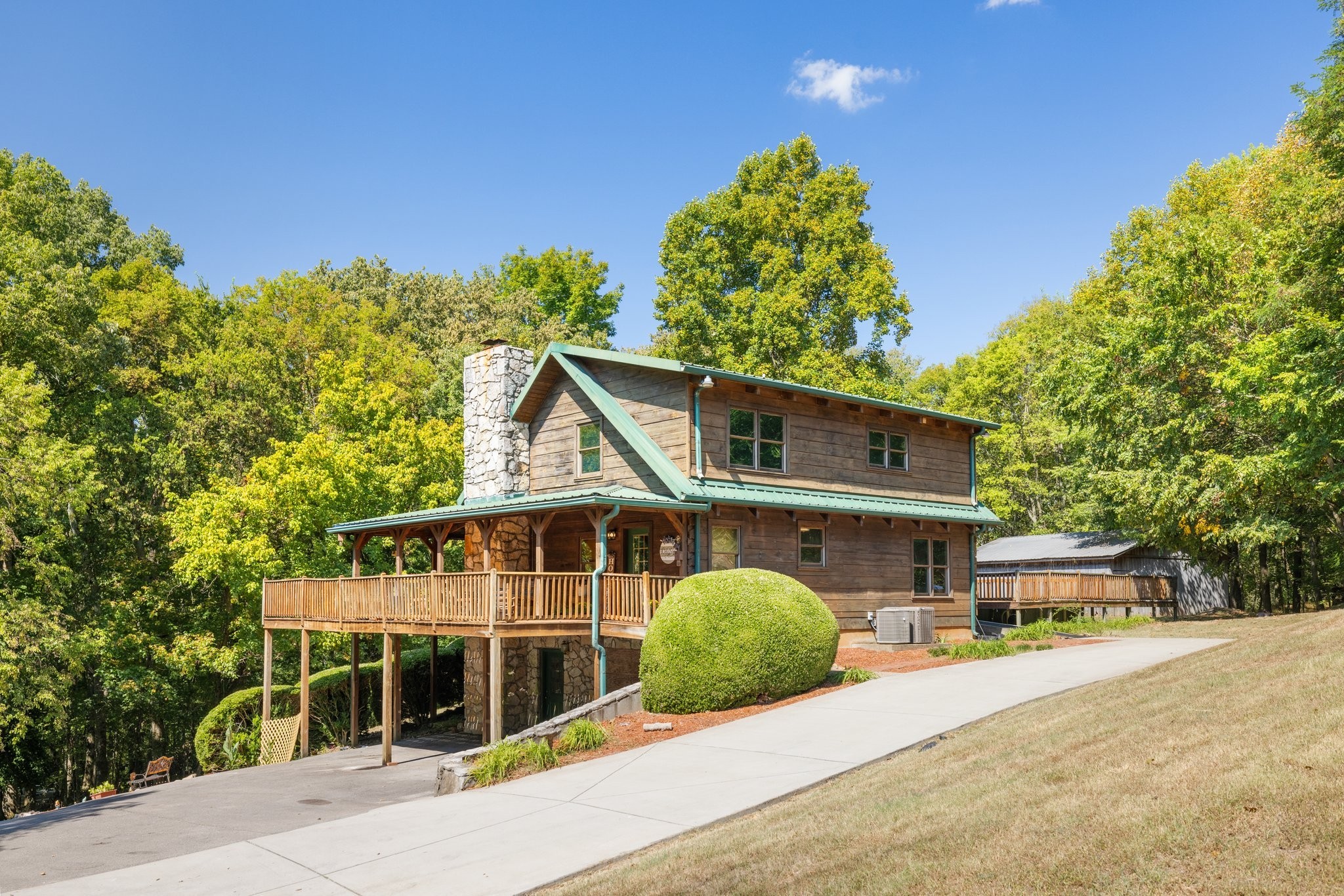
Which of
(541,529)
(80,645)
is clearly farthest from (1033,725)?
(80,645)

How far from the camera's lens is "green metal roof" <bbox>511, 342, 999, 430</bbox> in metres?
21.1

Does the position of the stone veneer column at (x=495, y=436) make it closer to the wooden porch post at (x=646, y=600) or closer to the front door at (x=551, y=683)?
the front door at (x=551, y=683)

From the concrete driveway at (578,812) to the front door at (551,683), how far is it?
8985 millimetres

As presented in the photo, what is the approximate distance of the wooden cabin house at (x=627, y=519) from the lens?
779 inches

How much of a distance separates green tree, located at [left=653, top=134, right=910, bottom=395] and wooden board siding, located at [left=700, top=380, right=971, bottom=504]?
47.2 ft

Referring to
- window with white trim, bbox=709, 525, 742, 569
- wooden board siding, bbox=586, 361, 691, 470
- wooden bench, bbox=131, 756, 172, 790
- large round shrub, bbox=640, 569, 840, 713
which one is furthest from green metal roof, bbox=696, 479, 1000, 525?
wooden bench, bbox=131, 756, 172, 790

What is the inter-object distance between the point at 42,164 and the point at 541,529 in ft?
113

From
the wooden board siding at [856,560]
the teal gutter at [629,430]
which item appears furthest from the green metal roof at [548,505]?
the wooden board siding at [856,560]

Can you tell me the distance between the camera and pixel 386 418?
112ft

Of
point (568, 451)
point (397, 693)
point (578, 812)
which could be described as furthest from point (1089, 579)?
point (578, 812)

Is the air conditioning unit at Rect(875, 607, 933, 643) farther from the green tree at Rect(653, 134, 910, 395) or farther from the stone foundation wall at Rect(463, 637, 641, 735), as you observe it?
the green tree at Rect(653, 134, 910, 395)

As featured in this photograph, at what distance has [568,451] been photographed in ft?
80.0

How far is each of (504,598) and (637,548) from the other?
506 centimetres

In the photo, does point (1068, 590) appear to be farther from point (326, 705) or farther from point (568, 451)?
point (326, 705)
